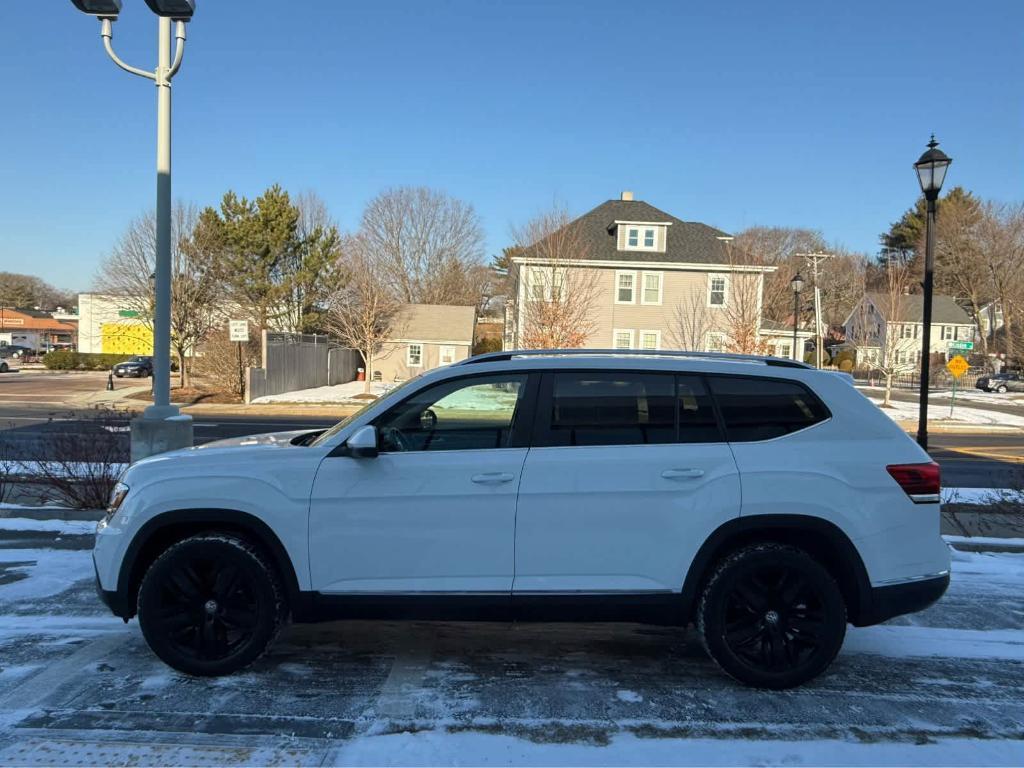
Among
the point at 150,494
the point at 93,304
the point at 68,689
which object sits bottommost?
the point at 68,689

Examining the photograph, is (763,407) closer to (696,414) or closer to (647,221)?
(696,414)

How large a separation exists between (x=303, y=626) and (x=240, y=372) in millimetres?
24041

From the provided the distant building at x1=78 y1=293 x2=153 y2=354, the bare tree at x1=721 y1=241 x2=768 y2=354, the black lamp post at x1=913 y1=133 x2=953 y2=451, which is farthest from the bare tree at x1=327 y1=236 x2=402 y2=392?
the black lamp post at x1=913 y1=133 x2=953 y2=451

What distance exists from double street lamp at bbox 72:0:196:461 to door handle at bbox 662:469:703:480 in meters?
6.13

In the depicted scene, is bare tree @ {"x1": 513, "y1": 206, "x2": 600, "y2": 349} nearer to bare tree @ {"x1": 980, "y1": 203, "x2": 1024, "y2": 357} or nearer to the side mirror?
the side mirror

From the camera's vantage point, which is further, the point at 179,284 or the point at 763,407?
the point at 179,284

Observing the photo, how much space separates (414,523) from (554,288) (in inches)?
961

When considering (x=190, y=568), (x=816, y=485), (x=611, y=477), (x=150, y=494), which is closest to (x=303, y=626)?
(x=190, y=568)

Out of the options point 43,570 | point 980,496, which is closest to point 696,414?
point 43,570

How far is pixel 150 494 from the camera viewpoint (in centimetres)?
352

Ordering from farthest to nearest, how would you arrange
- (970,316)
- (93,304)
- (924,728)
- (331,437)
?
(970,316) → (93,304) → (331,437) → (924,728)

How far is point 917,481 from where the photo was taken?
3520mm

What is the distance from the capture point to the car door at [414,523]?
11.4 feet

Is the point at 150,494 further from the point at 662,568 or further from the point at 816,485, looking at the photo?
the point at 816,485
